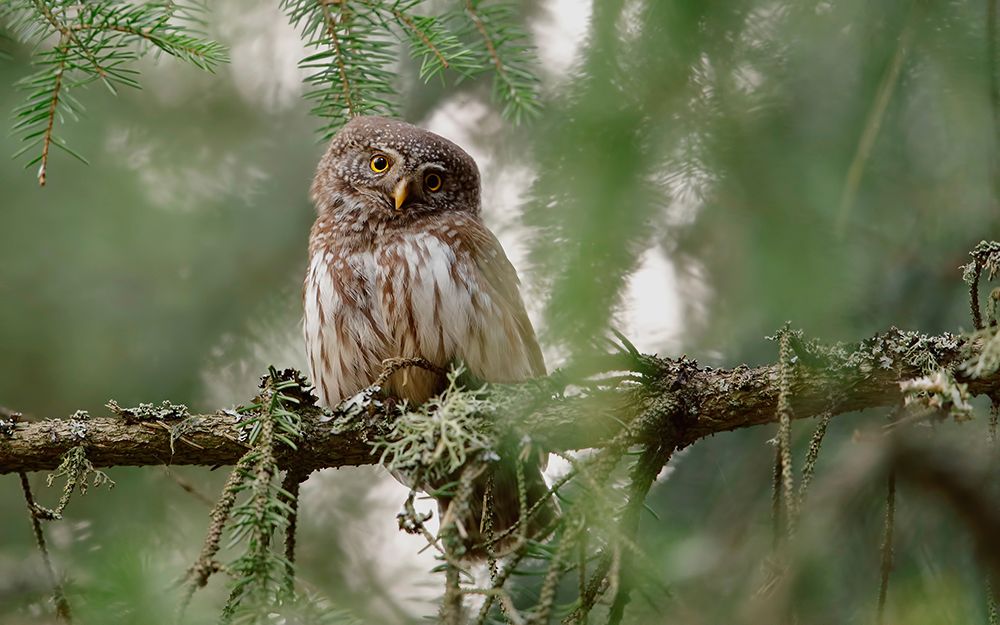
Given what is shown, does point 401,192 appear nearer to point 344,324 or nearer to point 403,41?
point 344,324

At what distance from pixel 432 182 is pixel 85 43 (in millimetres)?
1682

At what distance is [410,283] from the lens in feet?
11.5

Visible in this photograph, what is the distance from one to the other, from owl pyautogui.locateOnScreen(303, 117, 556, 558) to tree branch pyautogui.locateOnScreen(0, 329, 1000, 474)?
0.40 m

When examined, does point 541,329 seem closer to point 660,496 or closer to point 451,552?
point 451,552

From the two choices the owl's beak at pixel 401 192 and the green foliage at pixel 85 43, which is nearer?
the green foliage at pixel 85 43

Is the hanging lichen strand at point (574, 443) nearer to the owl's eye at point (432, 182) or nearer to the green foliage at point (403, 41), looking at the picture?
the green foliage at point (403, 41)

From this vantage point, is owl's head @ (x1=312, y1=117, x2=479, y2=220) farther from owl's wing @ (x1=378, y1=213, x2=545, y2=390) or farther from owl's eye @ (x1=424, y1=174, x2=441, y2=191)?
owl's wing @ (x1=378, y1=213, x2=545, y2=390)

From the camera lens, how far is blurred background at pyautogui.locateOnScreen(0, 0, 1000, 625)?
7.45 feet

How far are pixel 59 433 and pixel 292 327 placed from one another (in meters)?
1.80

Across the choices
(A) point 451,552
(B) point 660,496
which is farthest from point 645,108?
(B) point 660,496

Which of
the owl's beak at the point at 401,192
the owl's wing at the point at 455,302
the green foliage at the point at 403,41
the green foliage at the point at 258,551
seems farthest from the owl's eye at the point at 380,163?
the green foliage at the point at 258,551

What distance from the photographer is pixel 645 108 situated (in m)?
2.30

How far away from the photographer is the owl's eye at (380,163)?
398 cm

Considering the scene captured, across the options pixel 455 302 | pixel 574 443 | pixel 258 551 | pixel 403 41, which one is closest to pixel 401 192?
pixel 455 302
